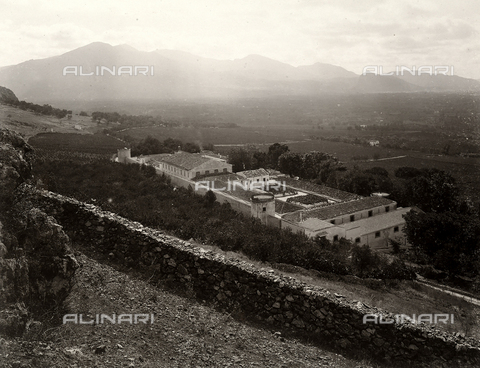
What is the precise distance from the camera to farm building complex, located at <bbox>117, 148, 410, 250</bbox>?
24.3 m

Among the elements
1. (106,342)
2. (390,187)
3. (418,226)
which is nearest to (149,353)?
(106,342)

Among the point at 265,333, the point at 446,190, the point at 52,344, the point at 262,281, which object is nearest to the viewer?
the point at 52,344

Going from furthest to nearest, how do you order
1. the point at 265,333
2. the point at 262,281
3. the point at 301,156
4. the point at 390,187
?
the point at 301,156, the point at 390,187, the point at 262,281, the point at 265,333

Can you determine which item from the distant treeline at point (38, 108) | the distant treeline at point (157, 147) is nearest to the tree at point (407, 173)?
the distant treeline at point (157, 147)

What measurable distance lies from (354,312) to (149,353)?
10.3 ft

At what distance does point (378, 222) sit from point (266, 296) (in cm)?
2182

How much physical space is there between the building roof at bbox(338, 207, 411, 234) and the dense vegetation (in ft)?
8.67

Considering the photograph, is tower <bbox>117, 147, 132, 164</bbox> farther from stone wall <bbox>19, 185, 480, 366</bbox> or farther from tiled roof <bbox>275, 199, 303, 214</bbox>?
stone wall <bbox>19, 185, 480, 366</bbox>

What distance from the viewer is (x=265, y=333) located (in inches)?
235

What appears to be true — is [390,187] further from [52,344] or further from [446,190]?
[52,344]

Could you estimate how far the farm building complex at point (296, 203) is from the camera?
79.6ft

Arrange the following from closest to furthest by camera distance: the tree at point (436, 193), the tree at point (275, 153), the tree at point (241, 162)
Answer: the tree at point (436, 193)
the tree at point (241, 162)
the tree at point (275, 153)

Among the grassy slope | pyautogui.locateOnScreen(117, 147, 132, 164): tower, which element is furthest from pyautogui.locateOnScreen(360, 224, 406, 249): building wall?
pyautogui.locateOnScreen(117, 147, 132, 164): tower

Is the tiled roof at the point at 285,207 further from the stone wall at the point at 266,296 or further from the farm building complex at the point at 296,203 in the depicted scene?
the stone wall at the point at 266,296
